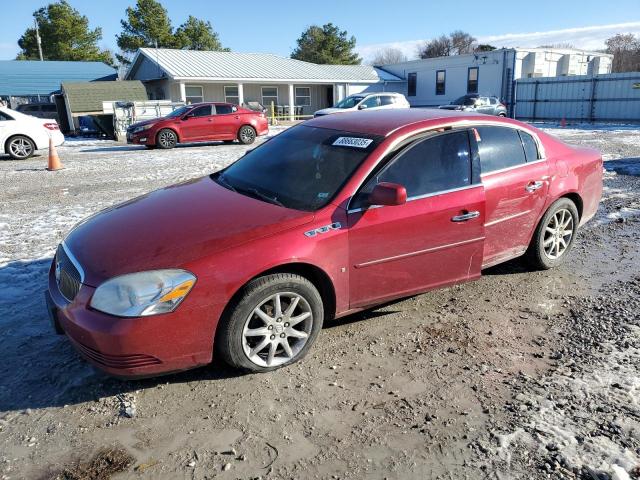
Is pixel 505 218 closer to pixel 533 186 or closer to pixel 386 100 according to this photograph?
pixel 533 186

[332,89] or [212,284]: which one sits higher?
[332,89]

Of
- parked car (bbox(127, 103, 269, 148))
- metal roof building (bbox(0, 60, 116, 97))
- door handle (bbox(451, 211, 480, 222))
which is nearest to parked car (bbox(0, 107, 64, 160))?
parked car (bbox(127, 103, 269, 148))

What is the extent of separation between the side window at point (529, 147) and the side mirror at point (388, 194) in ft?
6.02

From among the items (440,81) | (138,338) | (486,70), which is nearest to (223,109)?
(138,338)

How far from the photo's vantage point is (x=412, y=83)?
39.7 metres

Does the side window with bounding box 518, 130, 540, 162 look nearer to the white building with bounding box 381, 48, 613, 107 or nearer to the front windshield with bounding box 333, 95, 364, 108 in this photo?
the front windshield with bounding box 333, 95, 364, 108

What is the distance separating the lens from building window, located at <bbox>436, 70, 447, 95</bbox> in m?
37.0

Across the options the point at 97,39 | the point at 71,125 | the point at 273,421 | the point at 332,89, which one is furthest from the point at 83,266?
the point at 97,39

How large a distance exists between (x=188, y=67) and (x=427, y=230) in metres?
29.8

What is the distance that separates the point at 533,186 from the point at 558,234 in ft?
2.54

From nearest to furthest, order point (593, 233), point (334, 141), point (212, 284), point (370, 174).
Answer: point (212, 284)
point (370, 174)
point (334, 141)
point (593, 233)

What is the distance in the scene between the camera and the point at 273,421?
111 inches

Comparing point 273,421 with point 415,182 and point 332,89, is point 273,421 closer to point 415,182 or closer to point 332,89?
point 415,182

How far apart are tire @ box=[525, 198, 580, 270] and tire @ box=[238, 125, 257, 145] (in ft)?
48.1
